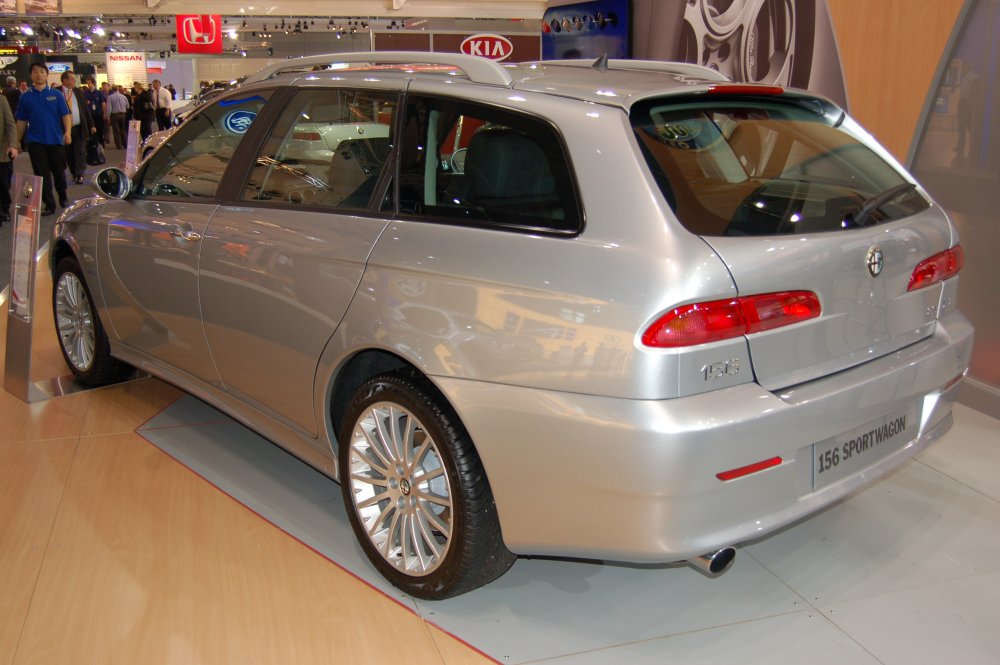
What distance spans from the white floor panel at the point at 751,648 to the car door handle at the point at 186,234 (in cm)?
192

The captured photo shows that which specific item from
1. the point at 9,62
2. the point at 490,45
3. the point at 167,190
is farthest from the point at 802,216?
the point at 9,62


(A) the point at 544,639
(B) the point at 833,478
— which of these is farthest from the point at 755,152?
(A) the point at 544,639

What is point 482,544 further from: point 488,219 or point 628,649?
point 488,219

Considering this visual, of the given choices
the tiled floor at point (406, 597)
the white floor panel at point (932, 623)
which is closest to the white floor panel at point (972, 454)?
the tiled floor at point (406, 597)

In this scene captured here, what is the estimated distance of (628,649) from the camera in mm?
2438

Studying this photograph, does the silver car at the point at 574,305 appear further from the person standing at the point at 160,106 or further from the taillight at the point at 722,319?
the person standing at the point at 160,106

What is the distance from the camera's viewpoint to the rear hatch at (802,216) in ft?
6.86

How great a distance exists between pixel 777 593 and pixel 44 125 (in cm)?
1033

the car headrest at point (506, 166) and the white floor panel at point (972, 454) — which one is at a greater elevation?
the car headrest at point (506, 166)

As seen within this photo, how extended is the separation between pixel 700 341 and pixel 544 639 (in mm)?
1014

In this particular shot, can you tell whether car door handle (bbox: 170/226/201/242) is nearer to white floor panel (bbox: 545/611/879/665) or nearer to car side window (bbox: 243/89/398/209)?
car side window (bbox: 243/89/398/209)

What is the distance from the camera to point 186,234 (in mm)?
3295

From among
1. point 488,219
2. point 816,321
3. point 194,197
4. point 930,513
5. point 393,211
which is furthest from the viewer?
point 194,197

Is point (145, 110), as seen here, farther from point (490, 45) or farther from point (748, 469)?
point (748, 469)
